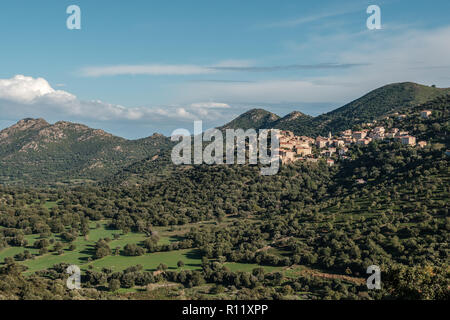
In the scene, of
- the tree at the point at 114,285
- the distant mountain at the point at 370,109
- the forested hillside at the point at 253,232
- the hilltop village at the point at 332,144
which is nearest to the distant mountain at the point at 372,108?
the distant mountain at the point at 370,109

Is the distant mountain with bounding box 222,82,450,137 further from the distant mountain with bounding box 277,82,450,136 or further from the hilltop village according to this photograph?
the hilltop village

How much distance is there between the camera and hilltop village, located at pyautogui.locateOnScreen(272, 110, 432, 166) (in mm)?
93688

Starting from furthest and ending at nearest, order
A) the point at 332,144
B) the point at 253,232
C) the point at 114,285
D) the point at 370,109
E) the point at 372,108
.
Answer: the point at 372,108
the point at 370,109
the point at 332,144
the point at 253,232
the point at 114,285

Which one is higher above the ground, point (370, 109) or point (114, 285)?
point (370, 109)

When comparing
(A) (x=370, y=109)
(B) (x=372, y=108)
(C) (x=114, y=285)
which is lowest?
(C) (x=114, y=285)

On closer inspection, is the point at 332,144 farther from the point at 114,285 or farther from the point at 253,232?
the point at 114,285

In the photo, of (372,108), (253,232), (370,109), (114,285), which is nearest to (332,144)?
(253,232)

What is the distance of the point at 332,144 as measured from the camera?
10825 centimetres

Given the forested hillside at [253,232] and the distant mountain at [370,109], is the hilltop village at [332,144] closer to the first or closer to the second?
the forested hillside at [253,232]

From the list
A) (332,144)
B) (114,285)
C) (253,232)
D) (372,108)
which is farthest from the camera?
(372,108)

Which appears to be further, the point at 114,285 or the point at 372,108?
the point at 372,108

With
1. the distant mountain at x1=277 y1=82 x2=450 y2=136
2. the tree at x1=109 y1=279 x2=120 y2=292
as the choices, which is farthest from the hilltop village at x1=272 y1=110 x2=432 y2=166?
the tree at x1=109 y1=279 x2=120 y2=292

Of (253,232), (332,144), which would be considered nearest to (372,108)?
(332,144)
